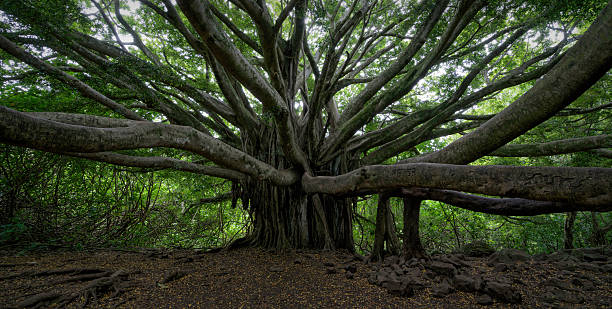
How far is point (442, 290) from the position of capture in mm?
1795

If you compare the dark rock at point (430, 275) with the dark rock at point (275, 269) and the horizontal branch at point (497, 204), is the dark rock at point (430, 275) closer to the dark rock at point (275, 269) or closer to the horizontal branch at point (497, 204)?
the horizontal branch at point (497, 204)

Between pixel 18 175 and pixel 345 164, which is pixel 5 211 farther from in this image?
pixel 345 164

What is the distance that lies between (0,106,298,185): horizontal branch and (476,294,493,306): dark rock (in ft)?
7.46

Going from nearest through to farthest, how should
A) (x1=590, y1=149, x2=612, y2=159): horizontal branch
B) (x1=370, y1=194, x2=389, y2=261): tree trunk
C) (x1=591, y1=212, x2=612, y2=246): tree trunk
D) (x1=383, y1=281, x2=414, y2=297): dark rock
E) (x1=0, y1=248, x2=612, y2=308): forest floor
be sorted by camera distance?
(x1=0, y1=248, x2=612, y2=308): forest floor → (x1=383, y1=281, x2=414, y2=297): dark rock → (x1=370, y1=194, x2=389, y2=261): tree trunk → (x1=590, y1=149, x2=612, y2=159): horizontal branch → (x1=591, y1=212, x2=612, y2=246): tree trunk

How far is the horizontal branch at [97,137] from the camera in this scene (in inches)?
41.8

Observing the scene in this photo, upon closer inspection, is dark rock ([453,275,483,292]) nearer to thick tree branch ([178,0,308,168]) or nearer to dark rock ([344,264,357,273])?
dark rock ([344,264,357,273])

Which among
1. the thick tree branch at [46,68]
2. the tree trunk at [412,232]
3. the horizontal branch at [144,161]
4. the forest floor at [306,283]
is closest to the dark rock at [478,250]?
the forest floor at [306,283]

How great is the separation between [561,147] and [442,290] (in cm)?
297

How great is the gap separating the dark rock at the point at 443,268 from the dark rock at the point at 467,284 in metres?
0.23

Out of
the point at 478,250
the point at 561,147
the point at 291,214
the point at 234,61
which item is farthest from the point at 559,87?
the point at 291,214

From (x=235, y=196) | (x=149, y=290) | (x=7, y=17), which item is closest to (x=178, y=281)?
(x=149, y=290)

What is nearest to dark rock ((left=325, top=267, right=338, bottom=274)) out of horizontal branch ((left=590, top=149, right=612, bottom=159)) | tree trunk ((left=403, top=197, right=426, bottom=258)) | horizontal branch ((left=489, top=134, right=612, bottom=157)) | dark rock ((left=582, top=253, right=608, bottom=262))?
tree trunk ((left=403, top=197, right=426, bottom=258))

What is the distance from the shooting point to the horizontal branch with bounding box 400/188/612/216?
1.74m

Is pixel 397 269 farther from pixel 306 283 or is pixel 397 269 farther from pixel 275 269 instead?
pixel 275 269
